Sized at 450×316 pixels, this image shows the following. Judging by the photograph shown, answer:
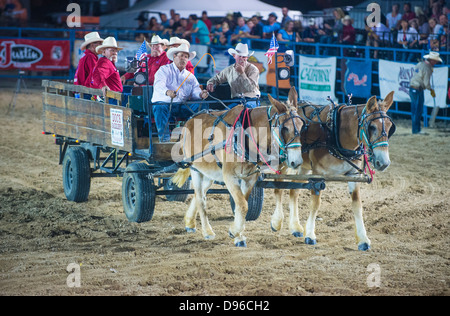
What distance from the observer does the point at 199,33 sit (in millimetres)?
20156

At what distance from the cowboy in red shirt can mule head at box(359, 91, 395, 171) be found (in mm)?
3507

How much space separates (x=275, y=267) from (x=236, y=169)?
3.54 ft

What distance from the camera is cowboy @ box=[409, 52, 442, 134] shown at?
544 inches

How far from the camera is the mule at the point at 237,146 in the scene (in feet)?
20.4

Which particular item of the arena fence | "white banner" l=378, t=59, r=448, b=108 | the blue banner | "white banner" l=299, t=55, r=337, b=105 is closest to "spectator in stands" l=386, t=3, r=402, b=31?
the arena fence

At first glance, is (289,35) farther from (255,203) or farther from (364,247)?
→ (364,247)

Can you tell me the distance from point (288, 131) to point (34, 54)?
45.6ft

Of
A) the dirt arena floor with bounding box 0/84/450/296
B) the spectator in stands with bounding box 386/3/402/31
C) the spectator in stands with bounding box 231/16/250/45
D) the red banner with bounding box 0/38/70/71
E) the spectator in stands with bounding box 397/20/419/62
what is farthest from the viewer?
the spectator in stands with bounding box 231/16/250/45

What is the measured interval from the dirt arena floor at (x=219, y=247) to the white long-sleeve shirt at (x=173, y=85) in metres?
1.51

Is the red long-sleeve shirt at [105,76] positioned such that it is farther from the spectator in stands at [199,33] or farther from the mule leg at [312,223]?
the spectator in stands at [199,33]

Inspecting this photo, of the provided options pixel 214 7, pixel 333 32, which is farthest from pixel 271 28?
pixel 214 7

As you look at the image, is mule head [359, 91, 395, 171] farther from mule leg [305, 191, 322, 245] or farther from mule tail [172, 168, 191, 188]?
mule tail [172, 168, 191, 188]
